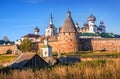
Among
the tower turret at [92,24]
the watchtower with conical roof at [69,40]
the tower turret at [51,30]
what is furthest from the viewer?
the tower turret at [92,24]

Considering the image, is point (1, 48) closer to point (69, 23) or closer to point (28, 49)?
point (28, 49)

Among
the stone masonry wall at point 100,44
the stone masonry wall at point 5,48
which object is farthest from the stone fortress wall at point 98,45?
the stone masonry wall at point 5,48

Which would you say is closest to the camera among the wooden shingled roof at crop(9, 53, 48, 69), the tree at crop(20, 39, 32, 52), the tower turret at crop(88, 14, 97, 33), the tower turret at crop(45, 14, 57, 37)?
the wooden shingled roof at crop(9, 53, 48, 69)

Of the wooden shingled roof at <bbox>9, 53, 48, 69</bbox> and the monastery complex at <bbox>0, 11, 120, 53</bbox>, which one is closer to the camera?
the wooden shingled roof at <bbox>9, 53, 48, 69</bbox>

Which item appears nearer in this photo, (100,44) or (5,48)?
(100,44)

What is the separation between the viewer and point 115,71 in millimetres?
10281

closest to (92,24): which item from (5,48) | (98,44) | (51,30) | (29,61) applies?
(51,30)

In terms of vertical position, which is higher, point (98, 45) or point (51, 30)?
point (51, 30)

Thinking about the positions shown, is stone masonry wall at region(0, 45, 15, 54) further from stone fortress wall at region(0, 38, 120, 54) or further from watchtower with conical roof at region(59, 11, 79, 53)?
watchtower with conical roof at region(59, 11, 79, 53)

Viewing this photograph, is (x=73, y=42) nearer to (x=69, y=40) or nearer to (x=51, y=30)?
(x=69, y=40)

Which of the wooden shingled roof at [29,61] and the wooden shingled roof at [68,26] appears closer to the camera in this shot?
the wooden shingled roof at [29,61]

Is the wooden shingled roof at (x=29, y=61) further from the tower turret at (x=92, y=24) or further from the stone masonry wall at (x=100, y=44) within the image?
the tower turret at (x=92, y=24)

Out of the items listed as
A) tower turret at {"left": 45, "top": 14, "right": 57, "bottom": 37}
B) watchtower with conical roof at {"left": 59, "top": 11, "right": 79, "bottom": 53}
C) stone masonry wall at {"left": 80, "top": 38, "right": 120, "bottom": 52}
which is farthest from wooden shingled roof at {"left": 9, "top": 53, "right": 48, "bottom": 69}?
tower turret at {"left": 45, "top": 14, "right": 57, "bottom": 37}

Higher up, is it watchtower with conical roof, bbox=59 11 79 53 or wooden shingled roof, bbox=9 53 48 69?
watchtower with conical roof, bbox=59 11 79 53
